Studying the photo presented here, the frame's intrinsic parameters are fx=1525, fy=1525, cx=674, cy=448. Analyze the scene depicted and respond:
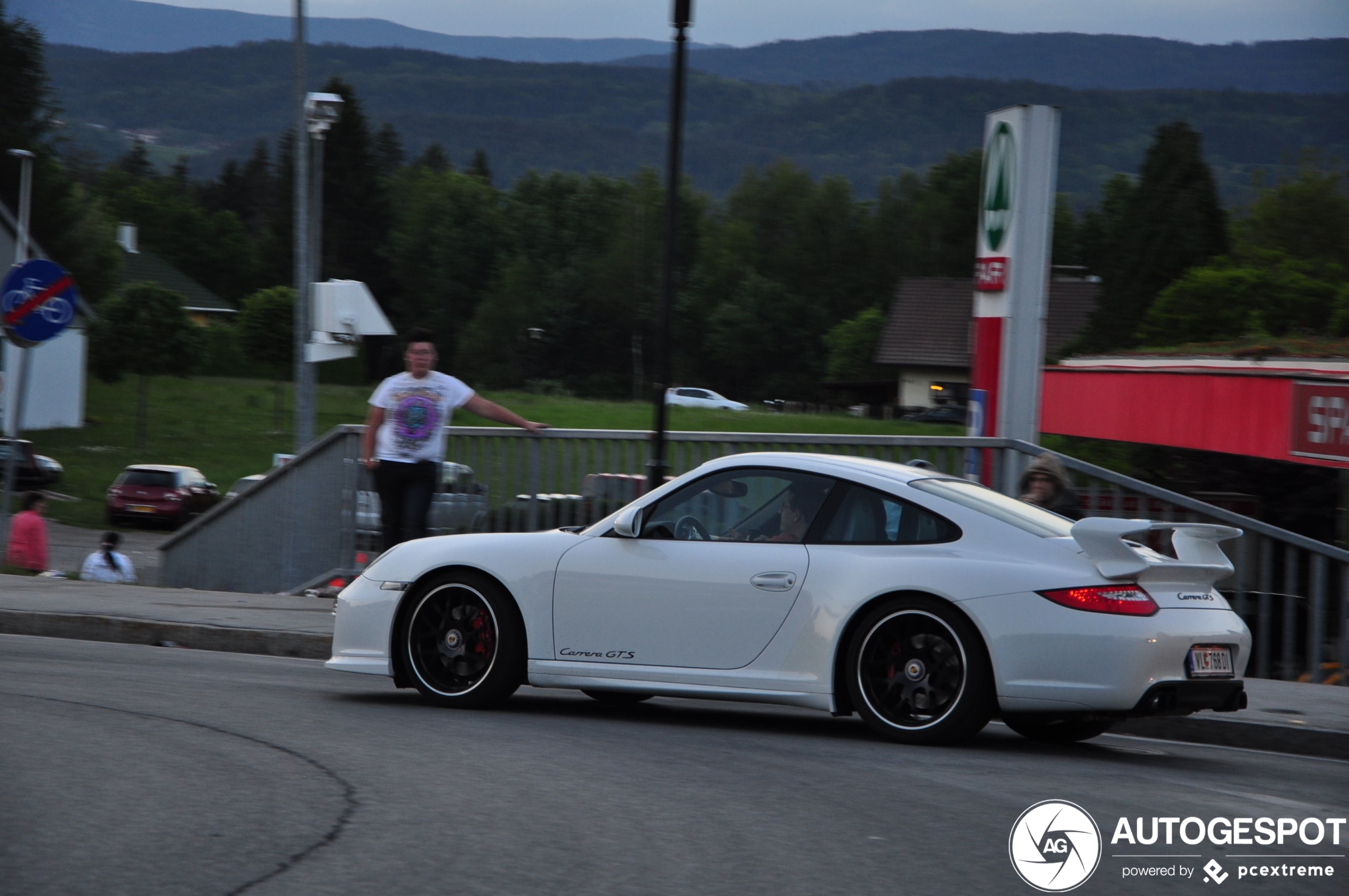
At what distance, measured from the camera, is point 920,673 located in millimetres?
6703

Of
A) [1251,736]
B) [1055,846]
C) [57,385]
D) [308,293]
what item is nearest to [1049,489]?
[1251,736]

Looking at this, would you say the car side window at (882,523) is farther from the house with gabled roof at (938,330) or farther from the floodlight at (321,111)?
the house with gabled roof at (938,330)

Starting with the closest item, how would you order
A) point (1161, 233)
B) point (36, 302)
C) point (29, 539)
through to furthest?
point (36, 302) < point (29, 539) < point (1161, 233)

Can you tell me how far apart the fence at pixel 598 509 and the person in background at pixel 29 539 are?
1.78 m

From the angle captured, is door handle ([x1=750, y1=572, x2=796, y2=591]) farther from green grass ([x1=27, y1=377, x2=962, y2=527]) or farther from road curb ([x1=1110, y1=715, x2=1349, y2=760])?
green grass ([x1=27, y1=377, x2=962, y2=527])

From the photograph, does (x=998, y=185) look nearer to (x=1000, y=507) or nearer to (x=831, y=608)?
(x=1000, y=507)

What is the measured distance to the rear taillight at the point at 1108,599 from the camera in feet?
21.0

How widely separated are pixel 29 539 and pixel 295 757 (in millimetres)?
11084

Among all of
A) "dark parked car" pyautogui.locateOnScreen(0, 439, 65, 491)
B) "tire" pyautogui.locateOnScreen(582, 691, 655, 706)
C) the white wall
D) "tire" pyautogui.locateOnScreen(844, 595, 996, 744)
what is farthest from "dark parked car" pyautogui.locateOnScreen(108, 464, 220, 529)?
"tire" pyautogui.locateOnScreen(844, 595, 996, 744)

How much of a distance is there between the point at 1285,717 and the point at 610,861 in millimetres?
4768

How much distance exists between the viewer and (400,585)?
25.3ft

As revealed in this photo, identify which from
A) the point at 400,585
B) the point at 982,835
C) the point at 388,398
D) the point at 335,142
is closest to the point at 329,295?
the point at 388,398

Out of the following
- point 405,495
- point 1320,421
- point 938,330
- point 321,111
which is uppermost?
point 938,330

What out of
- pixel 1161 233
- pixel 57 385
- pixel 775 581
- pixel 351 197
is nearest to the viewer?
pixel 775 581
